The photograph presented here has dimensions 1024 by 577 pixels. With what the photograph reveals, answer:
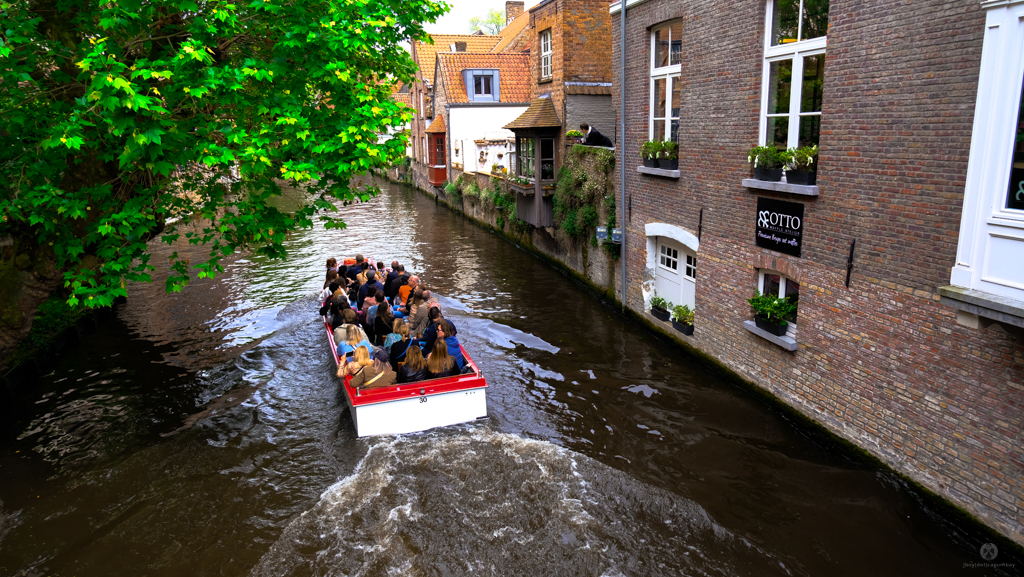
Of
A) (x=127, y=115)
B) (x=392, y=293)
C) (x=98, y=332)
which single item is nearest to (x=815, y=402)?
(x=392, y=293)

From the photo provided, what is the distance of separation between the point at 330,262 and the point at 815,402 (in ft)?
30.8

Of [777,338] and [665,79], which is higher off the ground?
[665,79]

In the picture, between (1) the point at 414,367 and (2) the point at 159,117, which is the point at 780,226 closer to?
(1) the point at 414,367

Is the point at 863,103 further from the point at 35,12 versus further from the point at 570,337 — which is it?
the point at 35,12

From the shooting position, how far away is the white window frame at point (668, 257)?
37.2 ft

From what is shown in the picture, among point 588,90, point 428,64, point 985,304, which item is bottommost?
point 985,304

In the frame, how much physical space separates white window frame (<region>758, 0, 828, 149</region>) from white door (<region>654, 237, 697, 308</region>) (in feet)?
9.39

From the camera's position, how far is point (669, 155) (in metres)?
10.7

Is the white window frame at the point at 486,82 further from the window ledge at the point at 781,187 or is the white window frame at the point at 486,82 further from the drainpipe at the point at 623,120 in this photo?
the window ledge at the point at 781,187

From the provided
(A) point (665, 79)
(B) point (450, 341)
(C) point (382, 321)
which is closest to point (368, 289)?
(C) point (382, 321)

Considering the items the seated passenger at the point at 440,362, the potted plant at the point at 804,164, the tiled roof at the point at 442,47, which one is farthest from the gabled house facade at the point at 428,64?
the potted plant at the point at 804,164

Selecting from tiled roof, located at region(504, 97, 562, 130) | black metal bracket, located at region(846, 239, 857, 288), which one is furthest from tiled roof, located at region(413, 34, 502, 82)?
black metal bracket, located at region(846, 239, 857, 288)

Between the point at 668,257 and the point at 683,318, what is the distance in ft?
4.41

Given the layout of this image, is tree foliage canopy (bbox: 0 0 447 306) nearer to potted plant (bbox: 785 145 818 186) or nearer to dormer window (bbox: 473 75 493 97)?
potted plant (bbox: 785 145 818 186)
